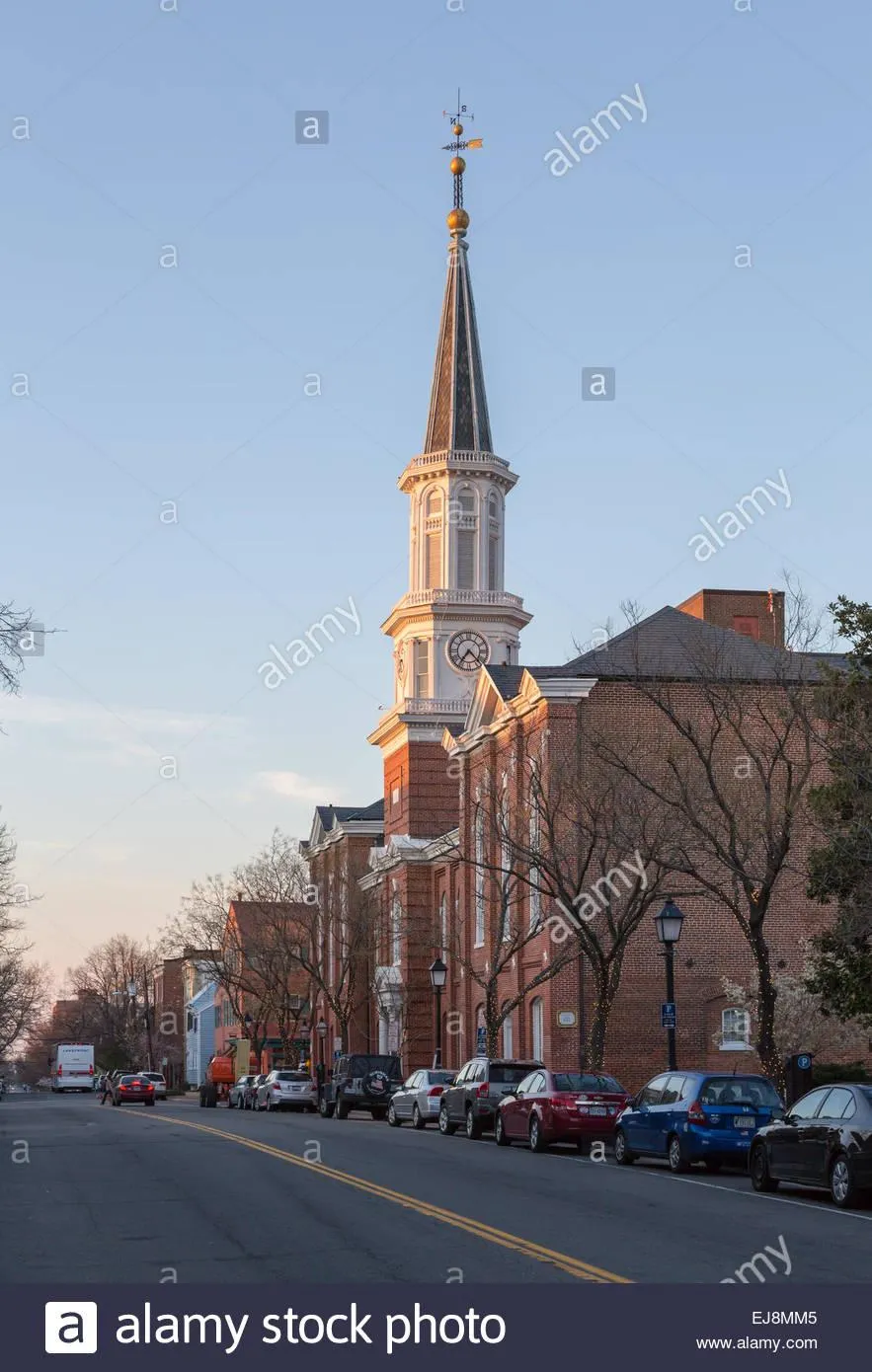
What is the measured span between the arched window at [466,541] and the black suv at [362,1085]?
26.4 metres

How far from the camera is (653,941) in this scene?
1865 inches

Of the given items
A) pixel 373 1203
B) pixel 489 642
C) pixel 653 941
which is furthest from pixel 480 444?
pixel 373 1203

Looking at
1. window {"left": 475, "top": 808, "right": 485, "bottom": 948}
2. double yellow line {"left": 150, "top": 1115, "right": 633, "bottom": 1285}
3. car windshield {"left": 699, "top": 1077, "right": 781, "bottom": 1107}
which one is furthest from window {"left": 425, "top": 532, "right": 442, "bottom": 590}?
car windshield {"left": 699, "top": 1077, "right": 781, "bottom": 1107}

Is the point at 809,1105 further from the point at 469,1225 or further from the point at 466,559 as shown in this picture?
the point at 466,559

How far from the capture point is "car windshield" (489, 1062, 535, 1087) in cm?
3553

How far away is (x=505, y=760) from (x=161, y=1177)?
3123cm

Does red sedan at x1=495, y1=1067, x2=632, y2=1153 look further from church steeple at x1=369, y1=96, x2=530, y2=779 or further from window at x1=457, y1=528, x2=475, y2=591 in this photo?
window at x1=457, y1=528, x2=475, y2=591

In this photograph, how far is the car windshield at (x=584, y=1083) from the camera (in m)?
30.0

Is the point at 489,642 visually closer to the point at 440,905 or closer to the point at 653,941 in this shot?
the point at 440,905

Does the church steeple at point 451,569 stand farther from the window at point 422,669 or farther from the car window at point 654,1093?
the car window at point 654,1093

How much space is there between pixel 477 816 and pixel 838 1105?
3034 cm

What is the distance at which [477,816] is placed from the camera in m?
50.2

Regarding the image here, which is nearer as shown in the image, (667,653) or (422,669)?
(667,653)

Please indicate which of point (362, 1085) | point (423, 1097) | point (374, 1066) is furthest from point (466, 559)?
point (423, 1097)
